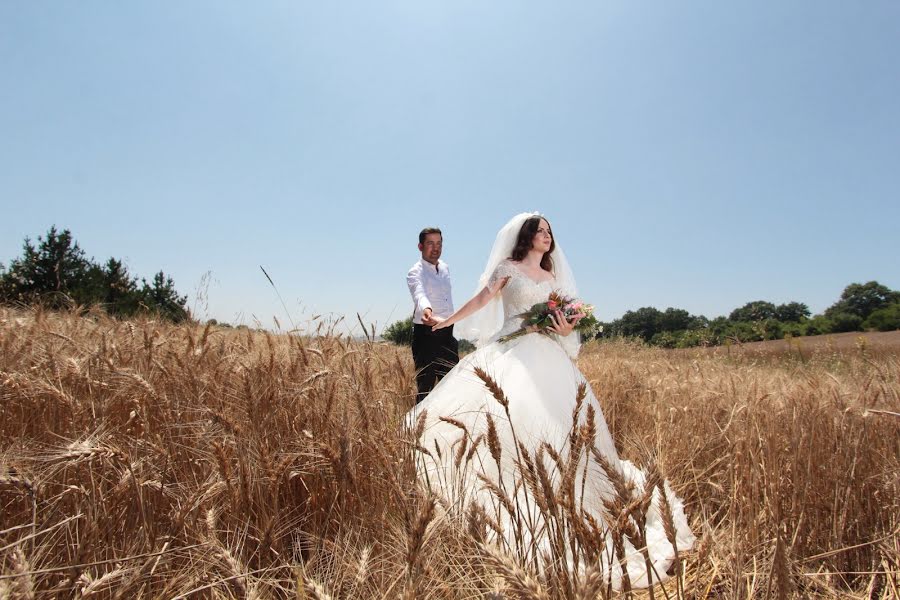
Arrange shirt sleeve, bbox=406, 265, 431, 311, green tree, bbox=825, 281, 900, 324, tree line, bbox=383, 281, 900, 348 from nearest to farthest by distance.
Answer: shirt sleeve, bbox=406, 265, 431, 311 → tree line, bbox=383, 281, 900, 348 → green tree, bbox=825, 281, 900, 324

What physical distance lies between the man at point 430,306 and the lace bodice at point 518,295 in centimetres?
146

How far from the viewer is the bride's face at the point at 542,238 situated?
183 inches

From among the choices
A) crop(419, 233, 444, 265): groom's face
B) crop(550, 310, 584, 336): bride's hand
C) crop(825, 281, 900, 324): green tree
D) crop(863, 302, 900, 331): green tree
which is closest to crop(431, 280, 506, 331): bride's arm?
crop(550, 310, 584, 336): bride's hand

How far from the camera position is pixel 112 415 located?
101 inches

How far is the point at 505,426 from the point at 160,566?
87.6 inches

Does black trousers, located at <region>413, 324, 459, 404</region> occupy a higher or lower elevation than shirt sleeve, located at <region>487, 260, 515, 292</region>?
lower

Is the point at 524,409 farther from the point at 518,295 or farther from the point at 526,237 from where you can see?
the point at 526,237

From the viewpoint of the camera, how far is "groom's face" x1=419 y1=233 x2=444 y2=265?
6.32 meters

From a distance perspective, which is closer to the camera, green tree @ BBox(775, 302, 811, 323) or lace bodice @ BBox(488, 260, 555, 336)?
lace bodice @ BBox(488, 260, 555, 336)

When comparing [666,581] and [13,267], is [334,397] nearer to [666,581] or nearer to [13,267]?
[666,581]

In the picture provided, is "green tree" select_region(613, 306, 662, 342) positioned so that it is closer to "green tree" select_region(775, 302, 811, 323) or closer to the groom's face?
"green tree" select_region(775, 302, 811, 323)

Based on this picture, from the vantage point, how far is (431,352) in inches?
235

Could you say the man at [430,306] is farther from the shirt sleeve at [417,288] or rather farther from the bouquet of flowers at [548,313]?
the bouquet of flowers at [548,313]

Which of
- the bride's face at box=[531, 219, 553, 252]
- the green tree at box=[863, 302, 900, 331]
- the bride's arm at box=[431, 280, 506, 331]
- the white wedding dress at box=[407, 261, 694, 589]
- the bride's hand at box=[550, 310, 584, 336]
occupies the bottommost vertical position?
the green tree at box=[863, 302, 900, 331]
